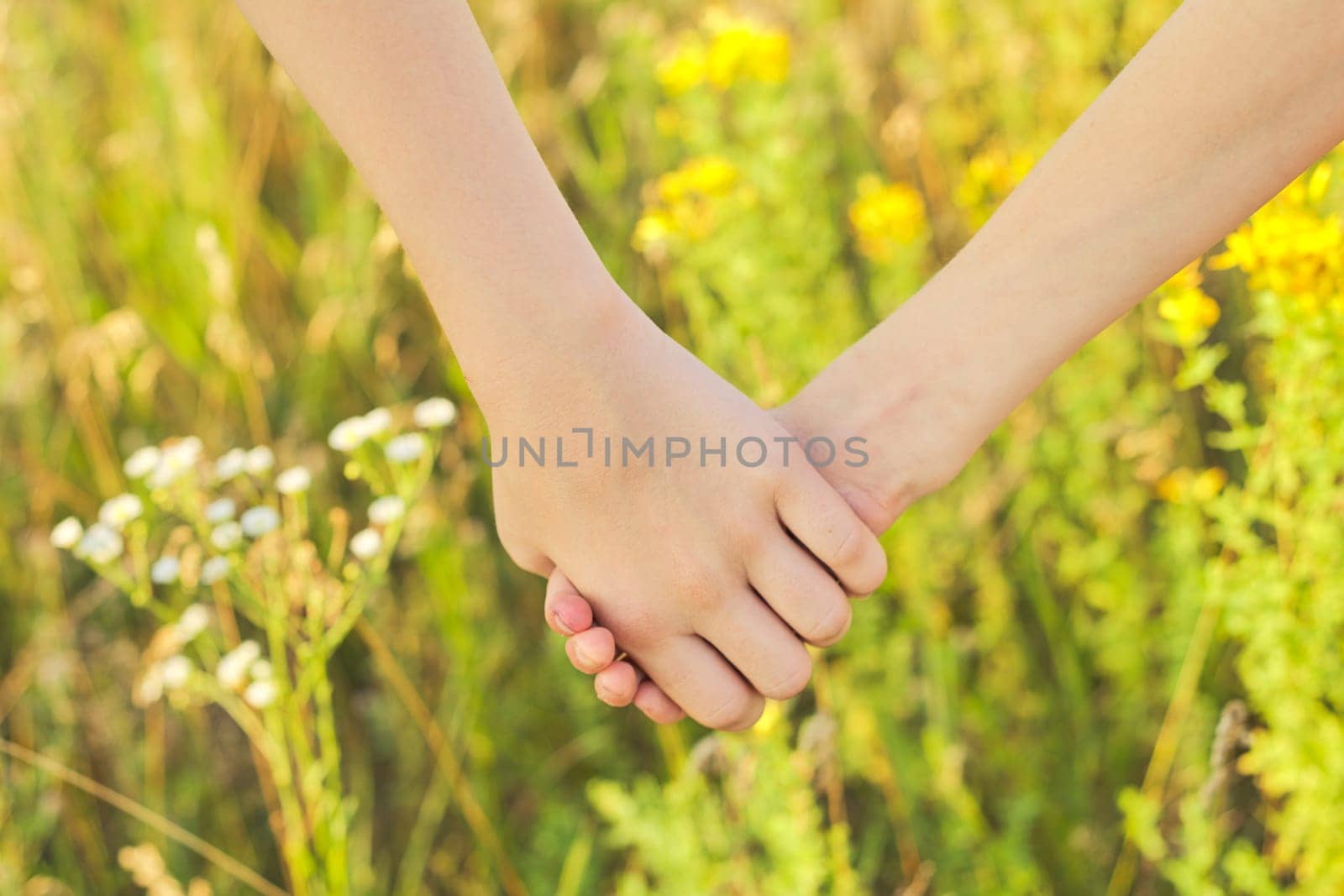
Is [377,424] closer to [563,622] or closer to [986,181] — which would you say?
[563,622]

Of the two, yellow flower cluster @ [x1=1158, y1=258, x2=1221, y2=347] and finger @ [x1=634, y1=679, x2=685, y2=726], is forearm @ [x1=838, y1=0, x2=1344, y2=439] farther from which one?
finger @ [x1=634, y1=679, x2=685, y2=726]

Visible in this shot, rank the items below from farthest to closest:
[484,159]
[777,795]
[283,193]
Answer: [283,193]
[777,795]
[484,159]

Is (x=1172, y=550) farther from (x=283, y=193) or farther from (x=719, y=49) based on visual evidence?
(x=283, y=193)

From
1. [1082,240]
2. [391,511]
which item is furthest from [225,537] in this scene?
[1082,240]

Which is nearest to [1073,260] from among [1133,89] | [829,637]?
[1133,89]

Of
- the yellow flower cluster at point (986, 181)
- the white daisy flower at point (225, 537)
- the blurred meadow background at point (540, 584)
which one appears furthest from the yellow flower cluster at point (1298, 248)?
the white daisy flower at point (225, 537)

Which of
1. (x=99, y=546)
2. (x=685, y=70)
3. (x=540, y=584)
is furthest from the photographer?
(x=540, y=584)

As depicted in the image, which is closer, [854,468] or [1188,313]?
[1188,313]
